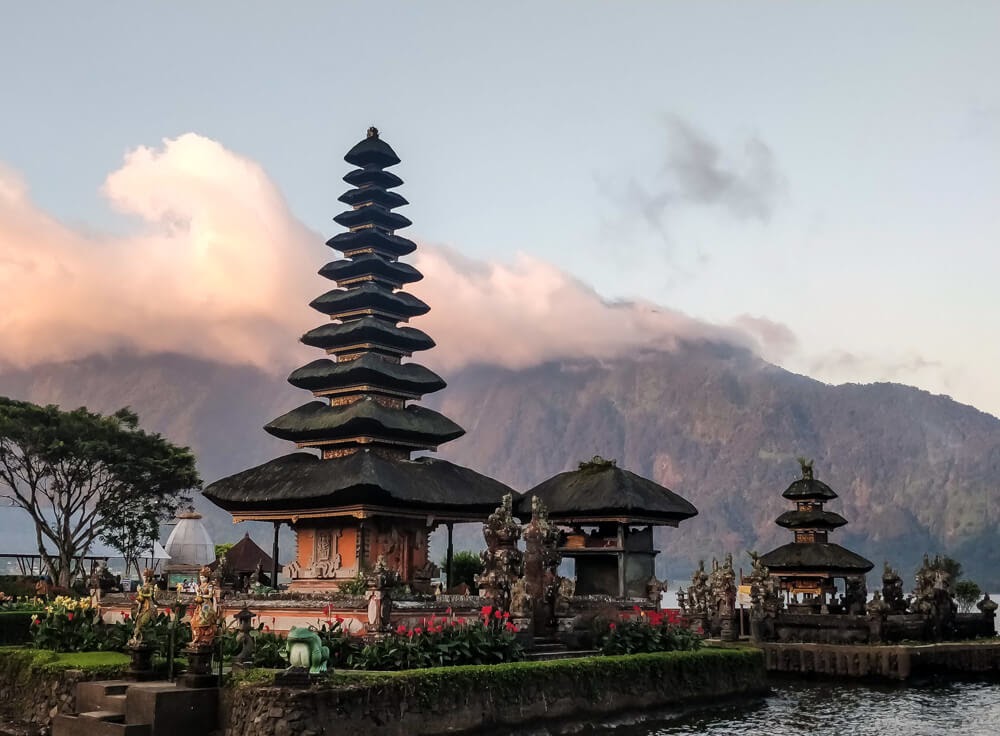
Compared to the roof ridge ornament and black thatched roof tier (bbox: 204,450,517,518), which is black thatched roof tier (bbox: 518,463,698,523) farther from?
black thatched roof tier (bbox: 204,450,517,518)

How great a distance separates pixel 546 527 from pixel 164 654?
512 inches

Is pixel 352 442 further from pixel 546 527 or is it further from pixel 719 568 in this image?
pixel 719 568

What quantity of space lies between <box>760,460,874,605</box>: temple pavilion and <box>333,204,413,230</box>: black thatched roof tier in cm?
2768

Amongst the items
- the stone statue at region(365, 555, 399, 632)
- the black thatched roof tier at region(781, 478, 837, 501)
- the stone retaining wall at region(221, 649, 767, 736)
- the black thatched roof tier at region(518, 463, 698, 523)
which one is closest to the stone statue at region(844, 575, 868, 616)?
the black thatched roof tier at region(781, 478, 837, 501)

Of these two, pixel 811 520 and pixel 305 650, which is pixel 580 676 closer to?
pixel 305 650

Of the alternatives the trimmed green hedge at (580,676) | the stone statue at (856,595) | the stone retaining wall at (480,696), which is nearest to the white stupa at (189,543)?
the stone statue at (856,595)

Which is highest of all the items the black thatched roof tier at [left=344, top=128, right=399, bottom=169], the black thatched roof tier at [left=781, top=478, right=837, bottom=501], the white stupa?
the black thatched roof tier at [left=344, top=128, right=399, bottom=169]

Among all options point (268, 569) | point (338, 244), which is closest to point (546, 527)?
point (338, 244)

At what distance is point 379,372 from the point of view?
48062mm

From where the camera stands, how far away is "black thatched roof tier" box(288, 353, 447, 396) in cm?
4816

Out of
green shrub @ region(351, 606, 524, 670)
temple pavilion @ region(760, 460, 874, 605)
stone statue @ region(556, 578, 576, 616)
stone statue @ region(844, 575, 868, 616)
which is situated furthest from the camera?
temple pavilion @ region(760, 460, 874, 605)

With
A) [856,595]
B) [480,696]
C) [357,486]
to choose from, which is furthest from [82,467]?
[856,595]

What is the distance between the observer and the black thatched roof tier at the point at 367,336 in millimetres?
49969

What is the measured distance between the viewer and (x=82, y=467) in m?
56.4
